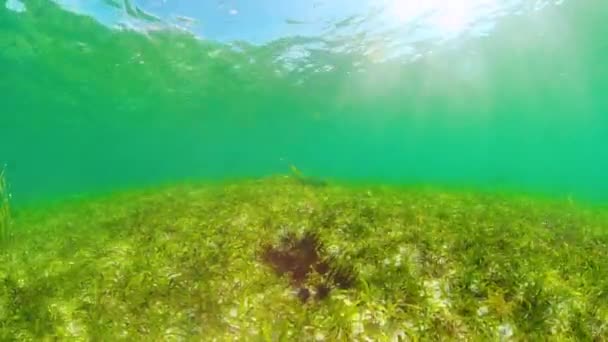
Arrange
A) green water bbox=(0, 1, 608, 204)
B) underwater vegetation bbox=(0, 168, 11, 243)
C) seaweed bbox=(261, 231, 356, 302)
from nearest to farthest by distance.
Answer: seaweed bbox=(261, 231, 356, 302) < underwater vegetation bbox=(0, 168, 11, 243) < green water bbox=(0, 1, 608, 204)

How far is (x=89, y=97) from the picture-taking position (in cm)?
4825

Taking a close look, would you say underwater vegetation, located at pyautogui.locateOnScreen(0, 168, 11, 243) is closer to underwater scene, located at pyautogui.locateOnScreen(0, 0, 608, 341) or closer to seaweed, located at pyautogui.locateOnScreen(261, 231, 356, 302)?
underwater scene, located at pyautogui.locateOnScreen(0, 0, 608, 341)

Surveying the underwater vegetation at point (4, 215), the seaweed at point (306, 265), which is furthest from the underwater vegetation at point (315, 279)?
the underwater vegetation at point (4, 215)

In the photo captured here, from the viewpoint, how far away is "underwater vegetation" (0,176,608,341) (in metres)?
4.34

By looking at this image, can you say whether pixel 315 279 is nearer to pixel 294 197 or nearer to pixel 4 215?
pixel 294 197

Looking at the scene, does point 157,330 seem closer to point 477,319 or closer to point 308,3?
point 477,319

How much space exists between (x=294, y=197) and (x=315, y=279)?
305 centimetres

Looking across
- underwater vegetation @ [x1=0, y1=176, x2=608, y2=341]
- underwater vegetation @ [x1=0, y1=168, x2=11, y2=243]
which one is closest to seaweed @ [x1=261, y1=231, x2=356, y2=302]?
underwater vegetation @ [x1=0, y1=176, x2=608, y2=341]

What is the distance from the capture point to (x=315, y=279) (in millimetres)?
5246

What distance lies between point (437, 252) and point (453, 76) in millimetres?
50399

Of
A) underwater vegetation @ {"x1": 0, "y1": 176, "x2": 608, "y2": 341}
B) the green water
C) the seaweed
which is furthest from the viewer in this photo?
the green water

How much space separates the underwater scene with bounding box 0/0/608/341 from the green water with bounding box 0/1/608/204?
1.27 ft

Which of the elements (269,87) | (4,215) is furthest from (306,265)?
(269,87)

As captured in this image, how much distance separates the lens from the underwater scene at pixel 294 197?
450 centimetres
